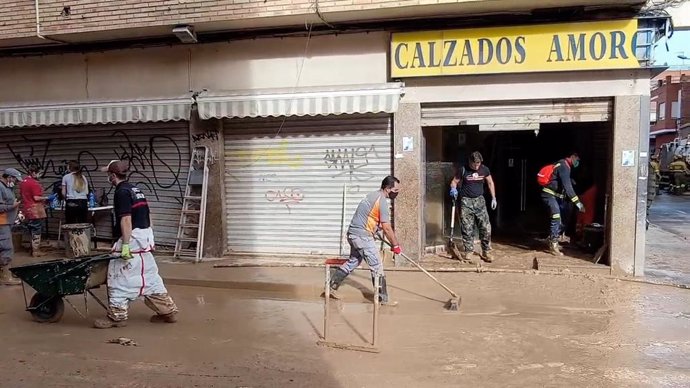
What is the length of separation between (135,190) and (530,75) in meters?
5.58

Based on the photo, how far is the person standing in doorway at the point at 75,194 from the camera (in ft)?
33.0

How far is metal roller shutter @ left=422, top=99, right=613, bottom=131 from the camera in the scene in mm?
8117

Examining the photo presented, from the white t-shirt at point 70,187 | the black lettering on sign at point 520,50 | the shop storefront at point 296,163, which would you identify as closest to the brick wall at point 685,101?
the black lettering on sign at point 520,50

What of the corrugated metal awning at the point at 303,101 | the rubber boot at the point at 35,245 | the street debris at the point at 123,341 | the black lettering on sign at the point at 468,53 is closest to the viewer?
the street debris at the point at 123,341

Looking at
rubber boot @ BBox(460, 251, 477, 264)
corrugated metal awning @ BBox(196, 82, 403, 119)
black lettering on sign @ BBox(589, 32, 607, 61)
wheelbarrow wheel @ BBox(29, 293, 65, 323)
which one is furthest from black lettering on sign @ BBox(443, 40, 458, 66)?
wheelbarrow wheel @ BBox(29, 293, 65, 323)

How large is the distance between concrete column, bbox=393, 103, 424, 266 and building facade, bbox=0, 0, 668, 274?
2 centimetres

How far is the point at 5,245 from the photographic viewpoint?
8070 millimetres

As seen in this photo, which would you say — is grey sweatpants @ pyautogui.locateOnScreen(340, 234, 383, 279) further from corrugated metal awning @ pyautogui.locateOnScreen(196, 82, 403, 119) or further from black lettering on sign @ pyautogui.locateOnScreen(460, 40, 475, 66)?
black lettering on sign @ pyautogui.locateOnScreen(460, 40, 475, 66)

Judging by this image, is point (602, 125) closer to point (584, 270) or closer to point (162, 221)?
point (584, 270)

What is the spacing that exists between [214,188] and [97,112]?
7.66 feet

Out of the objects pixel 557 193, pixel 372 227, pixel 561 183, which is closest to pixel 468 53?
pixel 561 183

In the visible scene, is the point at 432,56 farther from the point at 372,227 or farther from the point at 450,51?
the point at 372,227

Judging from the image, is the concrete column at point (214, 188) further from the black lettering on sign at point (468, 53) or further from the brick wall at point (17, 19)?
the black lettering on sign at point (468, 53)

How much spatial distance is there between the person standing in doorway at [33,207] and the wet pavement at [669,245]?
9.94 metres
